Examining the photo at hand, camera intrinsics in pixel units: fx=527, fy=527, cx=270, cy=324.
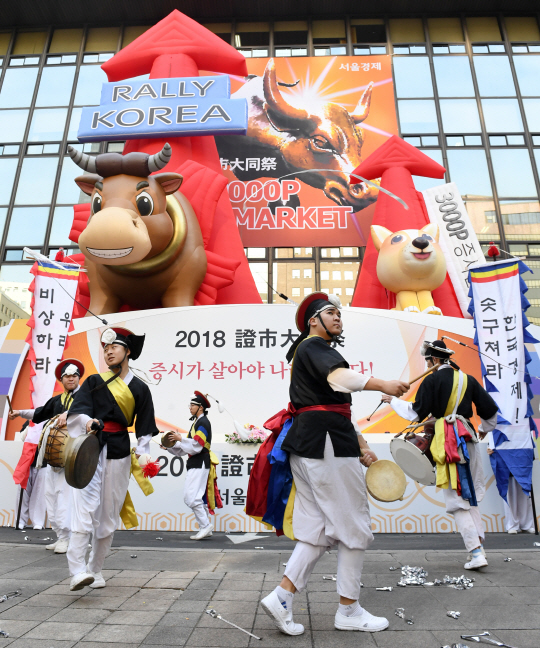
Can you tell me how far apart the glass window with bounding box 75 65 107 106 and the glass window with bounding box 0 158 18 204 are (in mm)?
2761

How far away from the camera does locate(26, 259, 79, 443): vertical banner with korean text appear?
6.83 metres

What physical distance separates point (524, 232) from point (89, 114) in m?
11.6

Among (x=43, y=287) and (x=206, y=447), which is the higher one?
(x=43, y=287)

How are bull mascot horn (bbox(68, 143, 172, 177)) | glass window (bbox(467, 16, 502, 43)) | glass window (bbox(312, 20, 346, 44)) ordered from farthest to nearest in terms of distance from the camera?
1. glass window (bbox(312, 20, 346, 44))
2. glass window (bbox(467, 16, 502, 43))
3. bull mascot horn (bbox(68, 143, 172, 177))

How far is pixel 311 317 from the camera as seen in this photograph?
290 cm

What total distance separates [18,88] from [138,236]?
1356 centimetres

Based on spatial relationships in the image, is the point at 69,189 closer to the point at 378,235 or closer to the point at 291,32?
the point at 291,32

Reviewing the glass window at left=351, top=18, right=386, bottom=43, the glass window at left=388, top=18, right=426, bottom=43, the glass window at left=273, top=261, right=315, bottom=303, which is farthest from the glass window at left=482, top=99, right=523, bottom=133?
the glass window at left=273, top=261, right=315, bottom=303

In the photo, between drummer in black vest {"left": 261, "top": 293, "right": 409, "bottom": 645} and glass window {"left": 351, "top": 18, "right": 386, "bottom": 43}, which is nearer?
drummer in black vest {"left": 261, "top": 293, "right": 409, "bottom": 645}

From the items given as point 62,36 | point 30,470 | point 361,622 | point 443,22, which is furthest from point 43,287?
point 443,22

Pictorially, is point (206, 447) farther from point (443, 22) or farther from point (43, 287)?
point (443, 22)

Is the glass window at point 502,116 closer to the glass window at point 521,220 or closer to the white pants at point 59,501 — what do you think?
the glass window at point 521,220

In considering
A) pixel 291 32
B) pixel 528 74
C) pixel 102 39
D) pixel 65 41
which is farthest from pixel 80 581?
pixel 65 41

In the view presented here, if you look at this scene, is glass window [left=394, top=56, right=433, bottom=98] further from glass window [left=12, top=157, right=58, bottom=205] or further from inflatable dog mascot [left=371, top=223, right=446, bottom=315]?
glass window [left=12, top=157, right=58, bottom=205]
